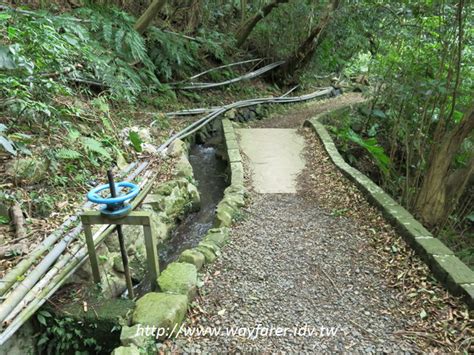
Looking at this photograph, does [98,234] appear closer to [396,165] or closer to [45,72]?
[45,72]

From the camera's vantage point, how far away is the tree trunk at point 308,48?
9539 millimetres

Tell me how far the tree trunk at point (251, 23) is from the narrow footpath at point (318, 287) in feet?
22.6

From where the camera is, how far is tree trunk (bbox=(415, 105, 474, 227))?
14.2 ft

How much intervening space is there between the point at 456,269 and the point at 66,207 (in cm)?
361

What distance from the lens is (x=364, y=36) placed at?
938 centimetres

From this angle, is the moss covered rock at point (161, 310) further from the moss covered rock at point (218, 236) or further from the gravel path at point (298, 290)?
the moss covered rock at point (218, 236)

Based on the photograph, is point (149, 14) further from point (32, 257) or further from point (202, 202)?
point (32, 257)

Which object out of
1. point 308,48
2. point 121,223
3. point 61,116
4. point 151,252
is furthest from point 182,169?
point 308,48

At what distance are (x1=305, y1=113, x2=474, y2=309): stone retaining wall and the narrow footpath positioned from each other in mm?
92

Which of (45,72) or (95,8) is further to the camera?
(95,8)

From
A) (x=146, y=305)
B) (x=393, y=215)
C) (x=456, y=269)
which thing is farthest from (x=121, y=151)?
(x=456, y=269)

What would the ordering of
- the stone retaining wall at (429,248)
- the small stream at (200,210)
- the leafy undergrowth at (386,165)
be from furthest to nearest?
the leafy undergrowth at (386,165) → the small stream at (200,210) → the stone retaining wall at (429,248)

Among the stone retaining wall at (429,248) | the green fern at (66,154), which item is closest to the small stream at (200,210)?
the green fern at (66,154)

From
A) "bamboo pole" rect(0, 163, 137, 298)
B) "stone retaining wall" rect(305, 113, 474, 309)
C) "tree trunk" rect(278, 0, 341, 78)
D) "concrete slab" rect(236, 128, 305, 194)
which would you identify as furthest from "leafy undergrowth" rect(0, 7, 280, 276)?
"tree trunk" rect(278, 0, 341, 78)
